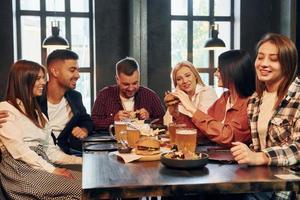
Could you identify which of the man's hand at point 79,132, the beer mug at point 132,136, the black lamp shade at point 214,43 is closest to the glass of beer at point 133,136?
the beer mug at point 132,136

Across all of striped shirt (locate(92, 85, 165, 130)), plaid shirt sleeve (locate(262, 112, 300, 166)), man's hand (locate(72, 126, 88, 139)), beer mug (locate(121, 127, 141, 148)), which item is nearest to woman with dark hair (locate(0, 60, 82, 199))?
man's hand (locate(72, 126, 88, 139))

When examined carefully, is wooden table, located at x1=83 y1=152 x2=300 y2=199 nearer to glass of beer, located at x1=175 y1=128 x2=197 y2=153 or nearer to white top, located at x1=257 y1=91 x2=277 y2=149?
glass of beer, located at x1=175 y1=128 x2=197 y2=153

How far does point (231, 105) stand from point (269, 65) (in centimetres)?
41

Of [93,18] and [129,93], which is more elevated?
[93,18]

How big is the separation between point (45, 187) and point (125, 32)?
185 inches

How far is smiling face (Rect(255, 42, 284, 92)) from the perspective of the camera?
184 cm

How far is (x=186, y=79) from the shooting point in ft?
10.4

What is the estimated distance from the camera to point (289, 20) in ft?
20.0

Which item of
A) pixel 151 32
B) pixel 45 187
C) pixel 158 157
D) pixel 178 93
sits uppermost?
pixel 151 32

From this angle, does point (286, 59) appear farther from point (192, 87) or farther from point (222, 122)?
point (192, 87)

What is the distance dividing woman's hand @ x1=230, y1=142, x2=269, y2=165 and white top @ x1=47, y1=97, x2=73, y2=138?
1.74 metres

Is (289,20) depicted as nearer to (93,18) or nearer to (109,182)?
(93,18)

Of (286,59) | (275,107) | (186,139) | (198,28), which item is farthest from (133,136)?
(198,28)

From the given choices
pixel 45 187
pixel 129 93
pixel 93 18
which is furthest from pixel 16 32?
pixel 45 187
